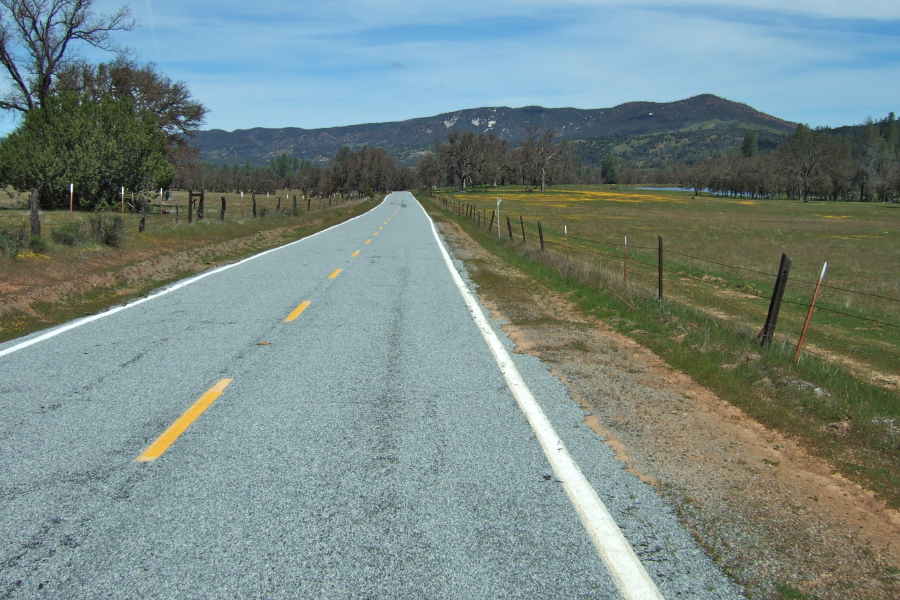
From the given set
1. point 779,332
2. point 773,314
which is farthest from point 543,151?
point 773,314

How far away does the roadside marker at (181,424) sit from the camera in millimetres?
4668

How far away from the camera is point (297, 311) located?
10.7 m

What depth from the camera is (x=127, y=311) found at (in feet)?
34.5

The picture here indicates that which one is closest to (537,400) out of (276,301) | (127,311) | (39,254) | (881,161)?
(276,301)

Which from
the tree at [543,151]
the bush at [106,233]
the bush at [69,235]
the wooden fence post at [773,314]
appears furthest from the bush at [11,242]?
the tree at [543,151]

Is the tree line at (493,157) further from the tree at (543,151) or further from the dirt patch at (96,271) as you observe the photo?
the dirt patch at (96,271)

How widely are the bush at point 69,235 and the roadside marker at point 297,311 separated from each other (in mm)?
8818

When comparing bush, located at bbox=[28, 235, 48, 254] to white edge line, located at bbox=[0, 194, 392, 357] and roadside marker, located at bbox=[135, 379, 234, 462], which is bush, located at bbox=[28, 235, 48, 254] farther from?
roadside marker, located at bbox=[135, 379, 234, 462]

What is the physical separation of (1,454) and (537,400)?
440 cm

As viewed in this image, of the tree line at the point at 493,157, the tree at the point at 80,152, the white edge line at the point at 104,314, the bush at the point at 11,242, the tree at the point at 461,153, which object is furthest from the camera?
the tree at the point at 461,153

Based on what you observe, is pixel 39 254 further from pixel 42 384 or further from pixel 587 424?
pixel 587 424

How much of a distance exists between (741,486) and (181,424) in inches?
170

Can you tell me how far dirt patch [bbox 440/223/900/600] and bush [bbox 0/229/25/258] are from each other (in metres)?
12.1

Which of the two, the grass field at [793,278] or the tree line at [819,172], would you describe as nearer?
the grass field at [793,278]
